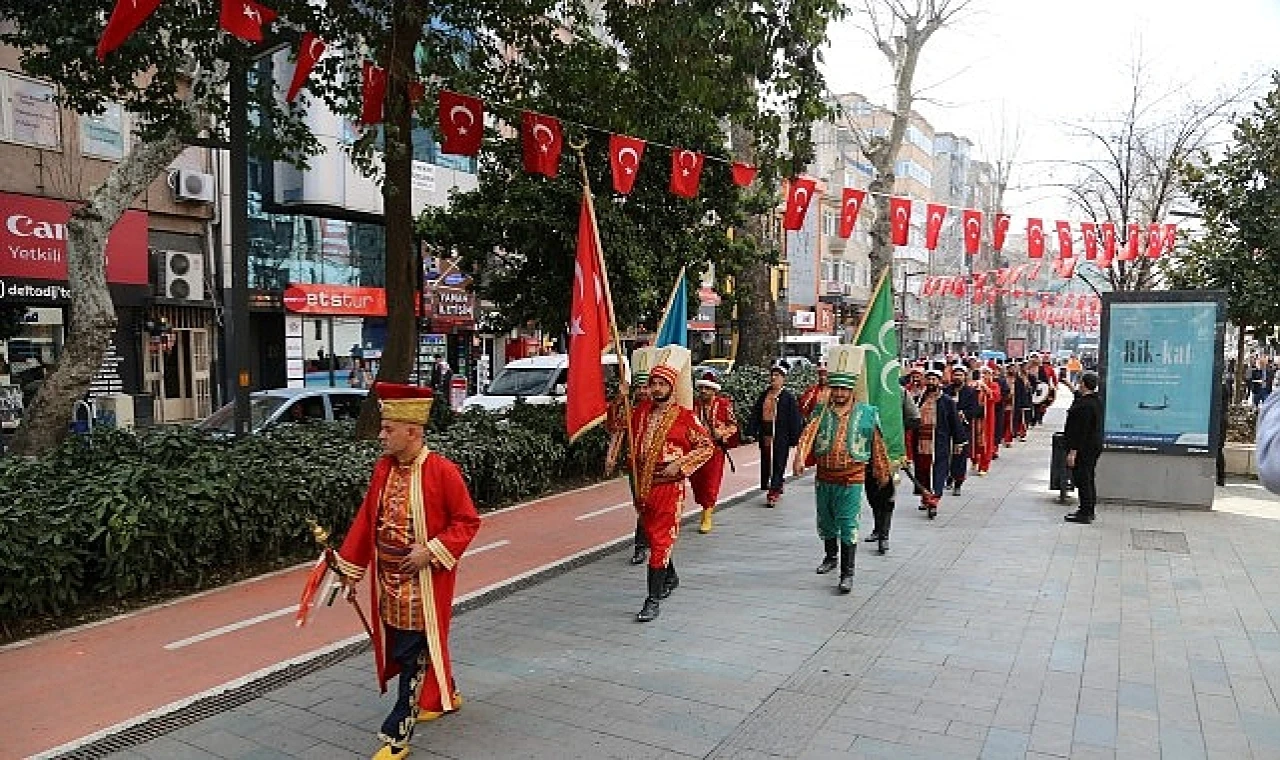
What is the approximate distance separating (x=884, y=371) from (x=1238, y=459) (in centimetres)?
892

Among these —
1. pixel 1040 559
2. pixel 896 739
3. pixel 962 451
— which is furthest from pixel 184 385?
pixel 896 739

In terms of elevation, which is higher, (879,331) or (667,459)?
(879,331)

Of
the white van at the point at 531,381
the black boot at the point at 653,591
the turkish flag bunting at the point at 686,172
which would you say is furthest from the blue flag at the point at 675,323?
the white van at the point at 531,381

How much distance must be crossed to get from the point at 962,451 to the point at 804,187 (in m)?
4.17

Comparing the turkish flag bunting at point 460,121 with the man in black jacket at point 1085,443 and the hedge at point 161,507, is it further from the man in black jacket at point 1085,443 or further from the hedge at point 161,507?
the man in black jacket at point 1085,443

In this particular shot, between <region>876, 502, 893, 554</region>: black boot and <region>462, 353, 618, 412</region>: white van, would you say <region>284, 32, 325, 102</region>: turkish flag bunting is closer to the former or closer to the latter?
<region>876, 502, 893, 554</region>: black boot

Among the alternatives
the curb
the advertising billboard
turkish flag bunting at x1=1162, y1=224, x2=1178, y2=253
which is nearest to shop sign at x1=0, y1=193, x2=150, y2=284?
the curb

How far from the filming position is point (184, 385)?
22.0 metres

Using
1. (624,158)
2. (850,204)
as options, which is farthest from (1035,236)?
(624,158)

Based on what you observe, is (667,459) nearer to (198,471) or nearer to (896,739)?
(896,739)

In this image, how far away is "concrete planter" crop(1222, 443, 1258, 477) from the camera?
45.0 feet

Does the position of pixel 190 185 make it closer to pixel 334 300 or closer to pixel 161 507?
pixel 334 300

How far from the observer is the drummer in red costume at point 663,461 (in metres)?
6.38

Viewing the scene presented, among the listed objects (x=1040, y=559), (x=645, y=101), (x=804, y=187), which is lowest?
(x=1040, y=559)
